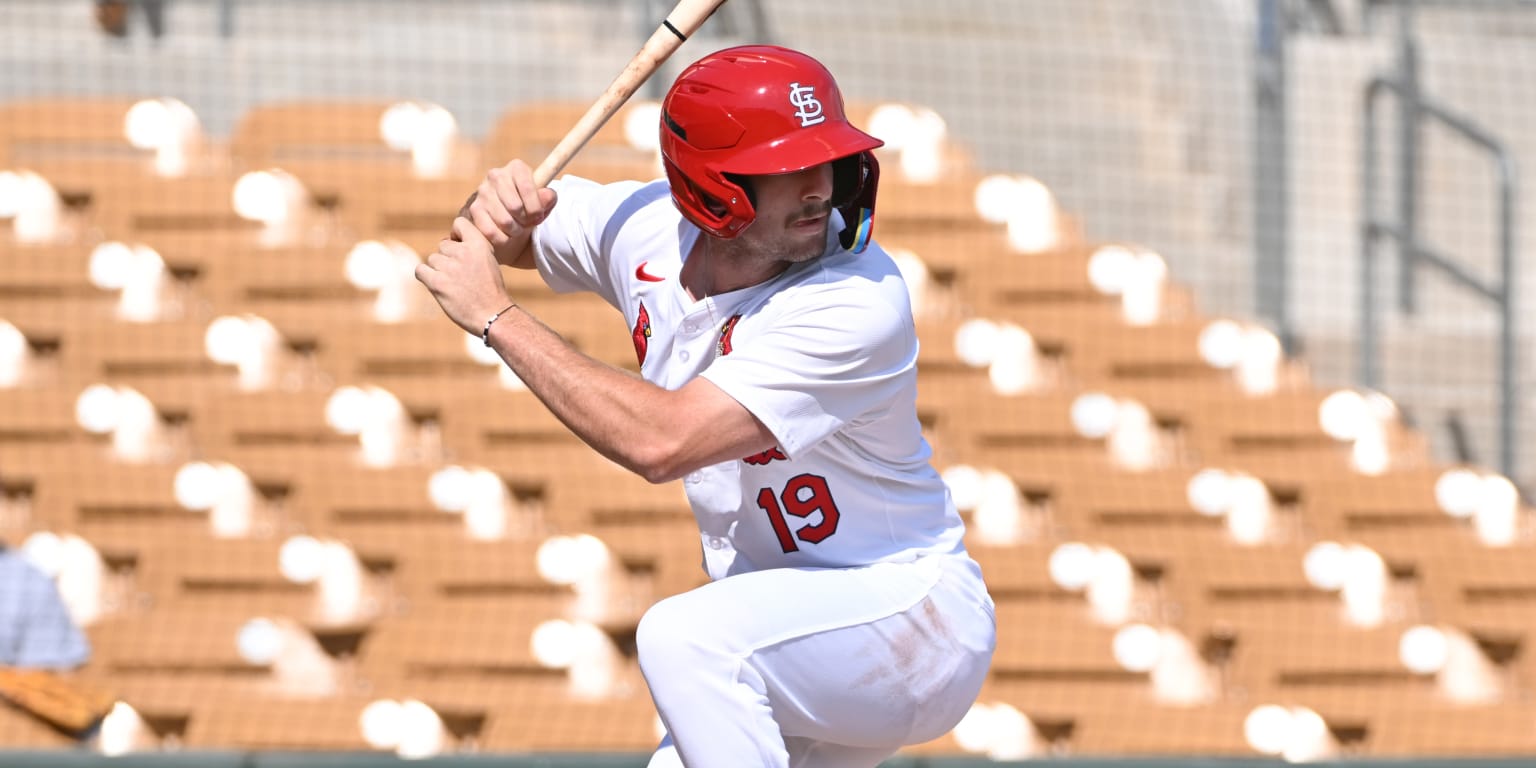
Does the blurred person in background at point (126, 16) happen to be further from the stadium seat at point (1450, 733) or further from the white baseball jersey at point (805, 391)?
the white baseball jersey at point (805, 391)

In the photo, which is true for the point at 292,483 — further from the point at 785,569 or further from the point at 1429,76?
the point at 1429,76

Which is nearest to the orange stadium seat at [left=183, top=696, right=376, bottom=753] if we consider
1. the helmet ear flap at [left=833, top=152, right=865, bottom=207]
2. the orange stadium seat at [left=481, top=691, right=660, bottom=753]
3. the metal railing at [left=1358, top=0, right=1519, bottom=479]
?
the orange stadium seat at [left=481, top=691, right=660, bottom=753]

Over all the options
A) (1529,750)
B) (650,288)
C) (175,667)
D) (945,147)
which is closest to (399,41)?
(945,147)

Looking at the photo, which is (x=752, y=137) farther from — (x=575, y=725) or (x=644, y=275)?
(x=575, y=725)

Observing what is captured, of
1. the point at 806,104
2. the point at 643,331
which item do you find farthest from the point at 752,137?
the point at 643,331

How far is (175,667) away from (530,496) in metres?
1.02

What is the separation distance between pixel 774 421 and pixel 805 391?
5 centimetres

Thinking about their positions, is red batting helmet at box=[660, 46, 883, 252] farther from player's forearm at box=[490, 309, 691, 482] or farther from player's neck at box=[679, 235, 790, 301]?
player's forearm at box=[490, 309, 691, 482]

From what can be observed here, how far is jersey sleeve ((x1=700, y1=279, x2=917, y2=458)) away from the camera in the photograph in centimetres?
191

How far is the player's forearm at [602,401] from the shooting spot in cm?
188

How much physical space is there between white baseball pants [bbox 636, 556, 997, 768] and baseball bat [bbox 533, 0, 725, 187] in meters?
0.52

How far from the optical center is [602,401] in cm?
191

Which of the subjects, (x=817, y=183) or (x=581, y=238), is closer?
(x=817, y=183)

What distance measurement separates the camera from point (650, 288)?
2135 millimetres
